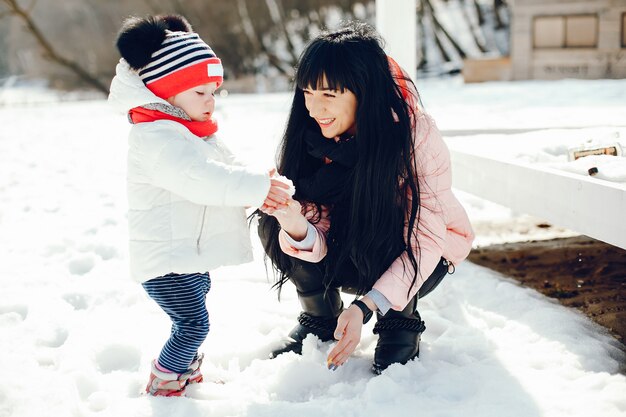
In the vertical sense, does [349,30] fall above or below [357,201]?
above

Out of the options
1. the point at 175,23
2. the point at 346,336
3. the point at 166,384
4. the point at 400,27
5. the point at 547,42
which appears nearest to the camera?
the point at 346,336

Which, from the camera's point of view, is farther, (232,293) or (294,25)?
(294,25)

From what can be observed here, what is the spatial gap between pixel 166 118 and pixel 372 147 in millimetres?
503

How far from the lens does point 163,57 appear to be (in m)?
1.48

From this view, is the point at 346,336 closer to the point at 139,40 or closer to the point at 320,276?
the point at 320,276

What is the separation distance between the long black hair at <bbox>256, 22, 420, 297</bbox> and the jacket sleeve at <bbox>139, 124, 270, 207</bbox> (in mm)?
274

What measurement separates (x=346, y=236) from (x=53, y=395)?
2.63ft

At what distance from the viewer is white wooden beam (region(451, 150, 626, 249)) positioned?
60.3 inches

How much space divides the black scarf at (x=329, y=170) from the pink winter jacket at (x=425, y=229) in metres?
0.10

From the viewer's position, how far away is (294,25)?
18.9 meters

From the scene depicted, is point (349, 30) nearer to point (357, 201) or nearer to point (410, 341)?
point (357, 201)

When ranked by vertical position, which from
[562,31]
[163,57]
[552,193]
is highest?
[163,57]

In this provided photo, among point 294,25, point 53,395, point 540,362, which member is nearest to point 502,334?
point 540,362

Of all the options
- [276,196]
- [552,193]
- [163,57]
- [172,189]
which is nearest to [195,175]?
[172,189]
